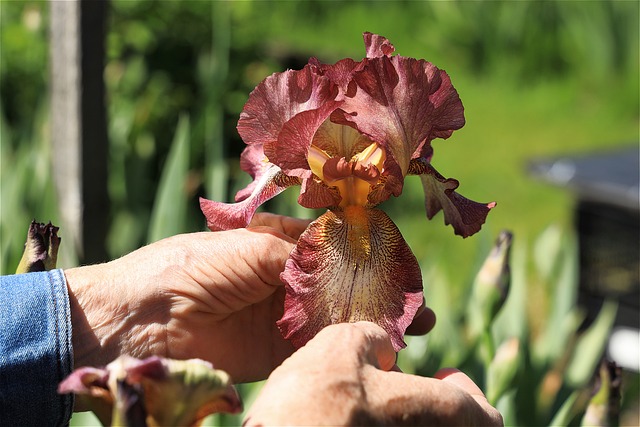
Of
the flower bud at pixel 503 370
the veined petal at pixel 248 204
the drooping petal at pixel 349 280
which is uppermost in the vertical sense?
the veined petal at pixel 248 204

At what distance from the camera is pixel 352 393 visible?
2.35 feet

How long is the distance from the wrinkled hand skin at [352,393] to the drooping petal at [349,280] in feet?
0.15

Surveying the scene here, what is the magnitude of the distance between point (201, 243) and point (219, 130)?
1.04 meters

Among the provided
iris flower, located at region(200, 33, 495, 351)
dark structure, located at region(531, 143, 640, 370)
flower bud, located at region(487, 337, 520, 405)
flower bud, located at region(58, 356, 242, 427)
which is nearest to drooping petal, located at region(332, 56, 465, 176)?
iris flower, located at region(200, 33, 495, 351)

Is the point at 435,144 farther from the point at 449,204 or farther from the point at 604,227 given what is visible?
the point at 449,204

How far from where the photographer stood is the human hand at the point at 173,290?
99 centimetres

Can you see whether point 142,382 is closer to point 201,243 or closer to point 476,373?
point 201,243

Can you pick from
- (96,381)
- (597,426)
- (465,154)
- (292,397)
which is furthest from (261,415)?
(465,154)

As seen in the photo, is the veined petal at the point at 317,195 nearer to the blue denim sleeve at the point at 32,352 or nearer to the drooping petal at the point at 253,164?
the drooping petal at the point at 253,164

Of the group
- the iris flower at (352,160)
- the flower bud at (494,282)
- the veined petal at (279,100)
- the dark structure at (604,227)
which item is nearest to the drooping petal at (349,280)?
the iris flower at (352,160)

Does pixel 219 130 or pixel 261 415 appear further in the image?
pixel 219 130

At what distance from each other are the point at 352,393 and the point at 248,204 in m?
0.30

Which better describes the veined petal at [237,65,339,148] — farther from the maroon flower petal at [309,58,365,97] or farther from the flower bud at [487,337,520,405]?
the flower bud at [487,337,520,405]

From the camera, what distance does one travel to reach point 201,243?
3.34ft
